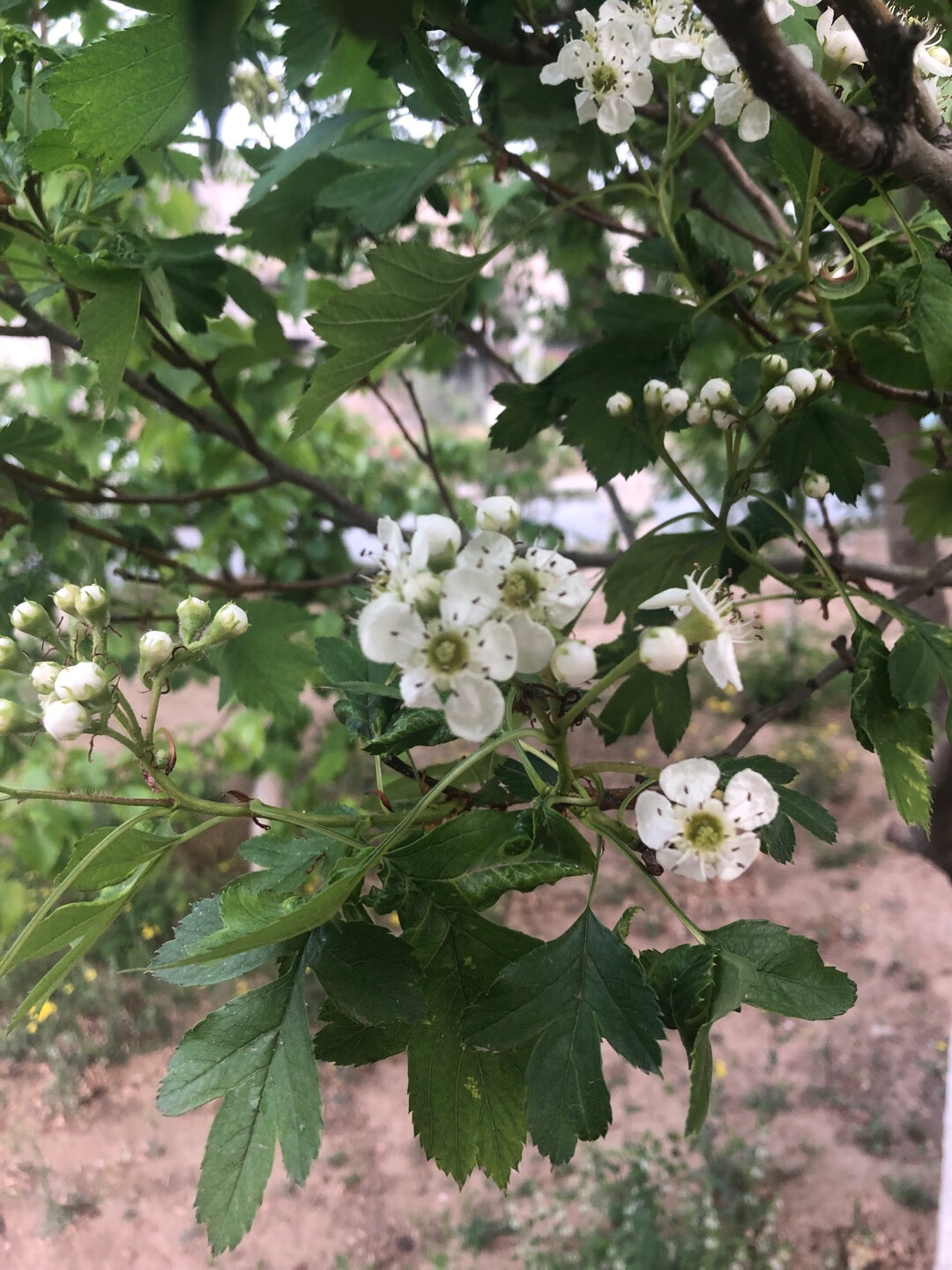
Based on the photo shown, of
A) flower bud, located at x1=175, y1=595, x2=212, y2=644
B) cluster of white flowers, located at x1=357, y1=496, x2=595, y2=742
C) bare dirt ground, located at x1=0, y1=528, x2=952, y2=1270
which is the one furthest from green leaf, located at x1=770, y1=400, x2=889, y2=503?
bare dirt ground, located at x1=0, y1=528, x2=952, y2=1270

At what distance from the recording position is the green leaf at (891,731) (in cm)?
49

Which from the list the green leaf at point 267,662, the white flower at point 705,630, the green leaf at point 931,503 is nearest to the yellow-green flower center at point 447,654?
the white flower at point 705,630

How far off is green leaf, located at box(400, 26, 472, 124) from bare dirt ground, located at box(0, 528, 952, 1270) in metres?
1.39

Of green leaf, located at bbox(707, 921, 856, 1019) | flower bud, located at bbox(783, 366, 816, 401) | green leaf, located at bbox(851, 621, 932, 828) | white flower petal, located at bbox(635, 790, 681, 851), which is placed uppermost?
flower bud, located at bbox(783, 366, 816, 401)

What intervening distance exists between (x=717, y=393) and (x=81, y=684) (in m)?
0.41

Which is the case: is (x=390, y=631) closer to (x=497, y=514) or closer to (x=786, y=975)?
(x=497, y=514)

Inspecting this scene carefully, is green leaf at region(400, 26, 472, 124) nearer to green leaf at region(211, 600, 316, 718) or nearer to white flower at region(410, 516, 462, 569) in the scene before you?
white flower at region(410, 516, 462, 569)

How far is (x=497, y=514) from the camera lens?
0.41m

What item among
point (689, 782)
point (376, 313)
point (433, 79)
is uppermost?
point (433, 79)

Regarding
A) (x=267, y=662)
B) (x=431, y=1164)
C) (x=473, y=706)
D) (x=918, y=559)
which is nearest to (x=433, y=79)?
(x=473, y=706)

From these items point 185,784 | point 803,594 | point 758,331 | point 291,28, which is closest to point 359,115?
point 291,28

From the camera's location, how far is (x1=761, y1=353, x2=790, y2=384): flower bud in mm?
523

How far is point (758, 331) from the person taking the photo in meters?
0.65

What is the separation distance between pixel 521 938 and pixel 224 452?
3.76 ft
